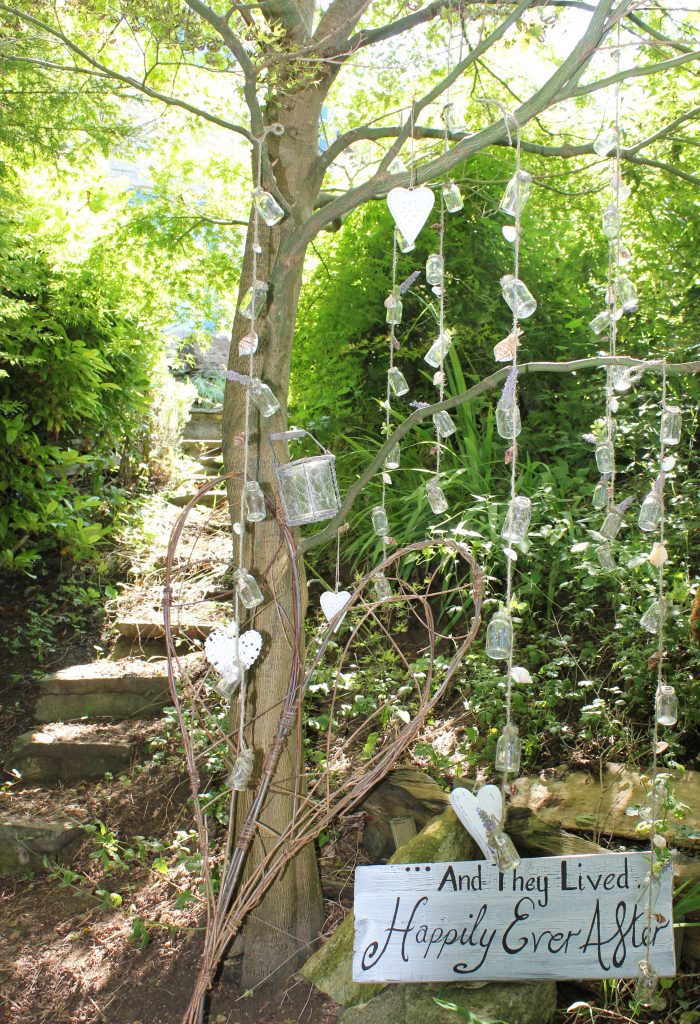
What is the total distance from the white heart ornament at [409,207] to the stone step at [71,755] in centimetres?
263

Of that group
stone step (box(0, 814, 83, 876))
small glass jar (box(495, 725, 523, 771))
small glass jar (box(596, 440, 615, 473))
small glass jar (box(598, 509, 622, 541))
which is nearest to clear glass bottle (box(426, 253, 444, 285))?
small glass jar (box(596, 440, 615, 473))

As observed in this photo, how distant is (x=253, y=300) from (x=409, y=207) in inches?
14.8

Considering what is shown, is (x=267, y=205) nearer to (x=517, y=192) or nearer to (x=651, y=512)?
(x=517, y=192)

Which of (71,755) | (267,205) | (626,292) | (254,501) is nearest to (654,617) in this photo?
(626,292)

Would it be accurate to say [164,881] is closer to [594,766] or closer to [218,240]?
[594,766]

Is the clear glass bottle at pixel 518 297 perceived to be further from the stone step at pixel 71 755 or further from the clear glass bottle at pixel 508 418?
the stone step at pixel 71 755

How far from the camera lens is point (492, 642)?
1813 millimetres

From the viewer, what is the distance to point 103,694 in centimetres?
402

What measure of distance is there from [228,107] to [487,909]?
2.93 m

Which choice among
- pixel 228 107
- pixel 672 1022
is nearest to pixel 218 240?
pixel 228 107

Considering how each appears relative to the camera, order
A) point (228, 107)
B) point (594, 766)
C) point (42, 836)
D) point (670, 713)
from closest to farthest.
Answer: point (670, 713) < point (594, 766) < point (42, 836) < point (228, 107)

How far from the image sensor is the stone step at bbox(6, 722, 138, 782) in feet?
11.9

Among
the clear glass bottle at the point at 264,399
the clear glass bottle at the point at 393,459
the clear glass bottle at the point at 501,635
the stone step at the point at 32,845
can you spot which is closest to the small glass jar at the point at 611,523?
the clear glass bottle at the point at 501,635

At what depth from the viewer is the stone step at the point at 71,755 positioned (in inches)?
143
